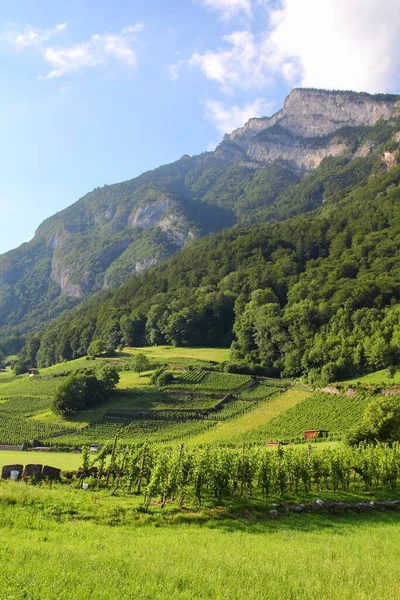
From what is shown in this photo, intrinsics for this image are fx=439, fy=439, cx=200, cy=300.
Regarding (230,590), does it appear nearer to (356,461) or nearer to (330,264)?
(356,461)

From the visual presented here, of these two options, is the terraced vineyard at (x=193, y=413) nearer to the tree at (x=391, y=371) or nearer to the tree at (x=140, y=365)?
the tree at (x=140, y=365)

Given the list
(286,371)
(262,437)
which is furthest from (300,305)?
(262,437)

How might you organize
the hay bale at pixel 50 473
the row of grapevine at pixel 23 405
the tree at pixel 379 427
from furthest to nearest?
the row of grapevine at pixel 23 405 < the tree at pixel 379 427 < the hay bale at pixel 50 473

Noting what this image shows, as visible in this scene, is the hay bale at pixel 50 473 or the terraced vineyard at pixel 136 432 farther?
the terraced vineyard at pixel 136 432

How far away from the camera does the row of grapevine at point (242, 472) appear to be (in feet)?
63.2

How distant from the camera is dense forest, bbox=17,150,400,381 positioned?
247 ft

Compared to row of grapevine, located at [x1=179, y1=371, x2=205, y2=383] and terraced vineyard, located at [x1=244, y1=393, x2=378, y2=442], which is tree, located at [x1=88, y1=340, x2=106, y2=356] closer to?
row of grapevine, located at [x1=179, y1=371, x2=205, y2=383]

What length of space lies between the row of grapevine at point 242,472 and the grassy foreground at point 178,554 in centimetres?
217

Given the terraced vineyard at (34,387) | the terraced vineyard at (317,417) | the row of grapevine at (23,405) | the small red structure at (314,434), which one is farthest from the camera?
the terraced vineyard at (34,387)

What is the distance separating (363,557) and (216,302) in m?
94.4

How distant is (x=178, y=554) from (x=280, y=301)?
9757 centimetres

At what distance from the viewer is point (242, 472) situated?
2075 cm

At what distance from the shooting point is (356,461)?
939 inches

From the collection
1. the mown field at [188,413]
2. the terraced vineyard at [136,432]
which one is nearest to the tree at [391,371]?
the mown field at [188,413]
